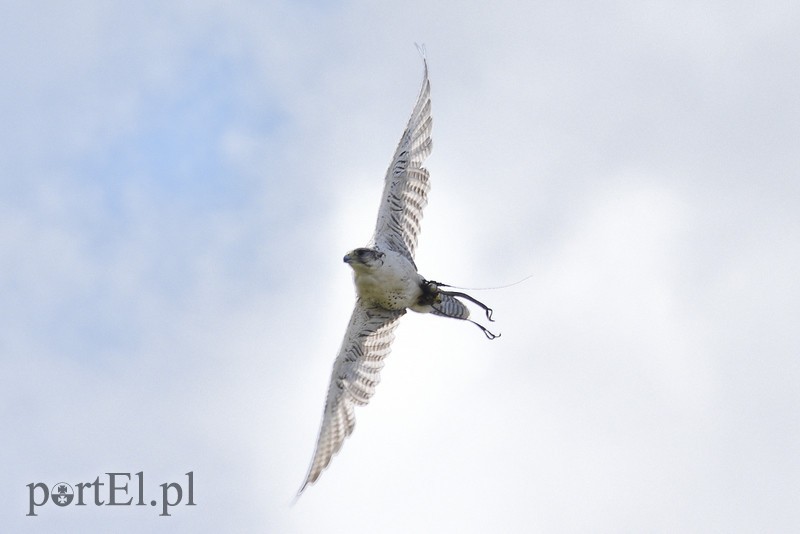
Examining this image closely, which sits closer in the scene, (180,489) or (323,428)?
(323,428)

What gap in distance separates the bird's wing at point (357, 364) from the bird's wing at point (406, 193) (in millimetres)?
972

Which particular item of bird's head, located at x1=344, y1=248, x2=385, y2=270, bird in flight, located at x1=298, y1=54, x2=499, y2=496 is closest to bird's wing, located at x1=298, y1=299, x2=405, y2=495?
bird in flight, located at x1=298, y1=54, x2=499, y2=496

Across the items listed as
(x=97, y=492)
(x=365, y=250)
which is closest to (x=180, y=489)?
(x=97, y=492)

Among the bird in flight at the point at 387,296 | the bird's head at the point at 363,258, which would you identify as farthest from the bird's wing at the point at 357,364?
the bird's head at the point at 363,258

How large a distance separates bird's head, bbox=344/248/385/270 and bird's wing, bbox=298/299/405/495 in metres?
0.88

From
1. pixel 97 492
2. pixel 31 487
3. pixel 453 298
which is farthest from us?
pixel 31 487

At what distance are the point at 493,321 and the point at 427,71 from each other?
373cm

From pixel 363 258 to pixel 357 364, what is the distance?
1936mm

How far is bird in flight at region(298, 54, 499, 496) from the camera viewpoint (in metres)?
20.0

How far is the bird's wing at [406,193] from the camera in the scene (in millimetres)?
20781

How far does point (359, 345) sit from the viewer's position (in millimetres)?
20641

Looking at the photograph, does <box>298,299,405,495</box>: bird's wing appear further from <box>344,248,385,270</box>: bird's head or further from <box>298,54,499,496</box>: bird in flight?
<box>344,248,385,270</box>: bird's head

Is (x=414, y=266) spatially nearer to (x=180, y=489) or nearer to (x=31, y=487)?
(x=180, y=489)

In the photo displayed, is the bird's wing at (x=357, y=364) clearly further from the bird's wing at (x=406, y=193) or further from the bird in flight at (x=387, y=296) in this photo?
the bird's wing at (x=406, y=193)
